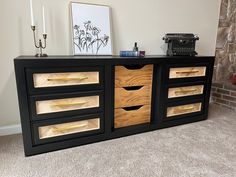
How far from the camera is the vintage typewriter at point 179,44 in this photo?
79.4 inches

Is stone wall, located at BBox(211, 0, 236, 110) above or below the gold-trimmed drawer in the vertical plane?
above

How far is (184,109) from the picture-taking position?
6.59ft

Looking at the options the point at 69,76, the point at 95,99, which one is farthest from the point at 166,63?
the point at 69,76

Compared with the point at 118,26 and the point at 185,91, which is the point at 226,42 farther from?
the point at 118,26

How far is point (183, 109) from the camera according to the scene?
2008 millimetres

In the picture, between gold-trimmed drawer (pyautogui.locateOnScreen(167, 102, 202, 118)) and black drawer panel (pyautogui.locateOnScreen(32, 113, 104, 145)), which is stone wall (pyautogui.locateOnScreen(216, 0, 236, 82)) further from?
black drawer panel (pyautogui.locateOnScreen(32, 113, 104, 145))

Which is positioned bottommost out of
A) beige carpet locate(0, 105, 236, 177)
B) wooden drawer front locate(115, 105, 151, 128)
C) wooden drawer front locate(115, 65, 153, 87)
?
beige carpet locate(0, 105, 236, 177)

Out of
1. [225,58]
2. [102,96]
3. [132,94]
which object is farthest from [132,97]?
[225,58]

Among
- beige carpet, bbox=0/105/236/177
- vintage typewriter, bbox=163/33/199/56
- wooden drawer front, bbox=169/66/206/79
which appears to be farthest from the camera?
vintage typewriter, bbox=163/33/199/56

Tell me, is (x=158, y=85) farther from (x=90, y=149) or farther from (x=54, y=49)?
(x=54, y=49)

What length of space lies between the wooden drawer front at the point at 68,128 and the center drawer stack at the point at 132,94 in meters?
0.24

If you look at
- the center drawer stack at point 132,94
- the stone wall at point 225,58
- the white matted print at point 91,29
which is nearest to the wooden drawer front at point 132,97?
the center drawer stack at point 132,94

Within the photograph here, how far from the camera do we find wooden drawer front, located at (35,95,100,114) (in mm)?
1401

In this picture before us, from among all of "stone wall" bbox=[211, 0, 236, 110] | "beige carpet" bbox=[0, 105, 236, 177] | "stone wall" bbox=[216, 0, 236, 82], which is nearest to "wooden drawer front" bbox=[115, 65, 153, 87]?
"beige carpet" bbox=[0, 105, 236, 177]
